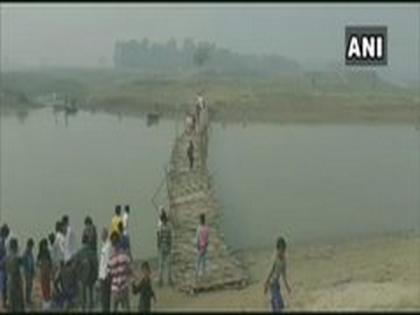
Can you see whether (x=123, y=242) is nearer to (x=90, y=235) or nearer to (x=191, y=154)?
(x=90, y=235)

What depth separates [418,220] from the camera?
27516 millimetres

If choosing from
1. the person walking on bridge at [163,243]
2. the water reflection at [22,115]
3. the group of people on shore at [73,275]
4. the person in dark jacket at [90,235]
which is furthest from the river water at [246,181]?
the water reflection at [22,115]

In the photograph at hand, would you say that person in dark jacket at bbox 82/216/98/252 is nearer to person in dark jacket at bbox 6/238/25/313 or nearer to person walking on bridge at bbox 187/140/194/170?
person in dark jacket at bbox 6/238/25/313

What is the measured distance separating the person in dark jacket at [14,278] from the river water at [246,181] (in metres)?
7.14

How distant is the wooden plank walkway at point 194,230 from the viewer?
17.7 meters

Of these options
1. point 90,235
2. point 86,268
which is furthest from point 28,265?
point 86,268

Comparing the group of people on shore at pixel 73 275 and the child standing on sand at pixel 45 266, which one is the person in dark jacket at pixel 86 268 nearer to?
the group of people on shore at pixel 73 275

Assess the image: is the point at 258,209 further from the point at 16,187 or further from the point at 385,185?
the point at 16,187

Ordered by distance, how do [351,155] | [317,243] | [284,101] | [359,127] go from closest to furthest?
[317,243] → [351,155] → [359,127] → [284,101]

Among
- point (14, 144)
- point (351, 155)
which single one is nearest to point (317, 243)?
point (351, 155)

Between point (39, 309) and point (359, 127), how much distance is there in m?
51.8

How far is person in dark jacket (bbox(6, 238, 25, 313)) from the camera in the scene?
568 inches

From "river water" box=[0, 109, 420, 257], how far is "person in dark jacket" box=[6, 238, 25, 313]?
7.14 m

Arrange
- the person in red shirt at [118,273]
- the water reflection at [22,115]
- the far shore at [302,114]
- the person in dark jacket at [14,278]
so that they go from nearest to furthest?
the person in red shirt at [118,273] < the person in dark jacket at [14,278] < the far shore at [302,114] < the water reflection at [22,115]
